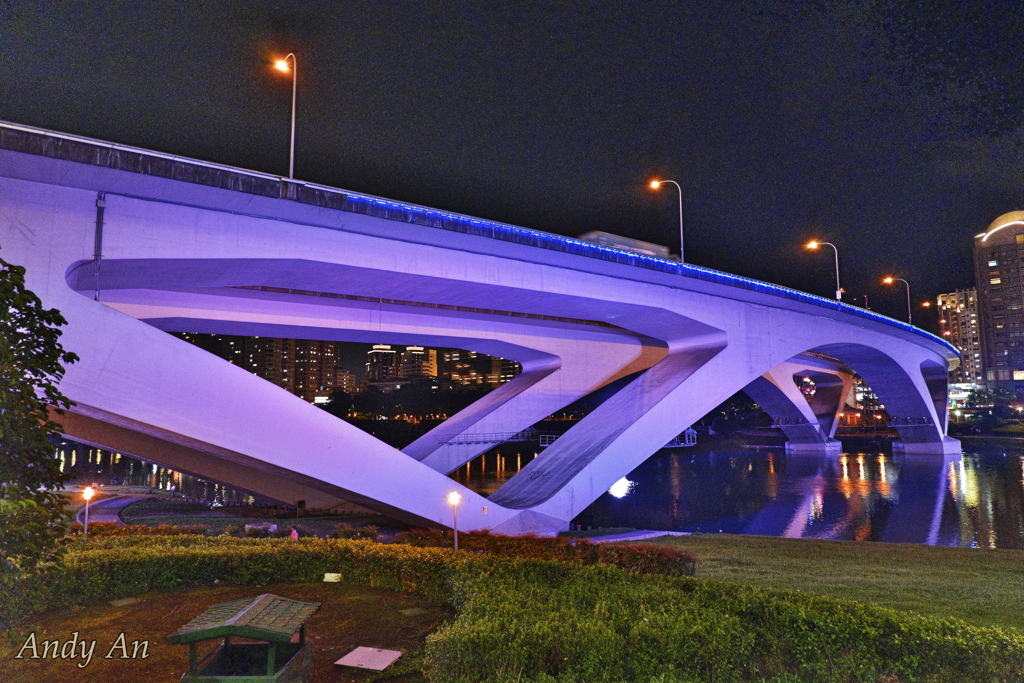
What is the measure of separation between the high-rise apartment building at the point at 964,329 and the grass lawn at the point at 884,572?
15174cm

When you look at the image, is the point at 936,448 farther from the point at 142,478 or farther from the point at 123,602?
the point at 142,478

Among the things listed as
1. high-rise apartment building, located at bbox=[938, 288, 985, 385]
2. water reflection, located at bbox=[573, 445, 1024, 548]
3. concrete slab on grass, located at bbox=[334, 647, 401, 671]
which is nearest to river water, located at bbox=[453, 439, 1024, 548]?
water reflection, located at bbox=[573, 445, 1024, 548]

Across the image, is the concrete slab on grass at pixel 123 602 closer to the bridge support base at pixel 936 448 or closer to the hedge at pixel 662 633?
the hedge at pixel 662 633

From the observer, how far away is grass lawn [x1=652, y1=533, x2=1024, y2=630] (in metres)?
9.62

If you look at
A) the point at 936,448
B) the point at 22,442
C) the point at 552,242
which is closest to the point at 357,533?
the point at 552,242

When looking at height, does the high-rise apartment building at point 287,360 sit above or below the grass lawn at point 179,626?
above

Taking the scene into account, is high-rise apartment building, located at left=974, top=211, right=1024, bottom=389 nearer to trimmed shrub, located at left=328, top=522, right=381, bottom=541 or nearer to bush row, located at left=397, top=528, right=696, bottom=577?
bush row, located at left=397, top=528, right=696, bottom=577

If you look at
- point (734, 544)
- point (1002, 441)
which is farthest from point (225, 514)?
point (1002, 441)

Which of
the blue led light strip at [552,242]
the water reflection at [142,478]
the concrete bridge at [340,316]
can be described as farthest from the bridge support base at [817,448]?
the water reflection at [142,478]

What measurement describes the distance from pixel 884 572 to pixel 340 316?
17602 mm

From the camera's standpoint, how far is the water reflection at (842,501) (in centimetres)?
2131

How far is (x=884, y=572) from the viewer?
12.6 m

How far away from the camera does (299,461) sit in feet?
45.4

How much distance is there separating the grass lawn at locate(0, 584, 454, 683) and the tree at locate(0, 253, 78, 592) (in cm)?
87
